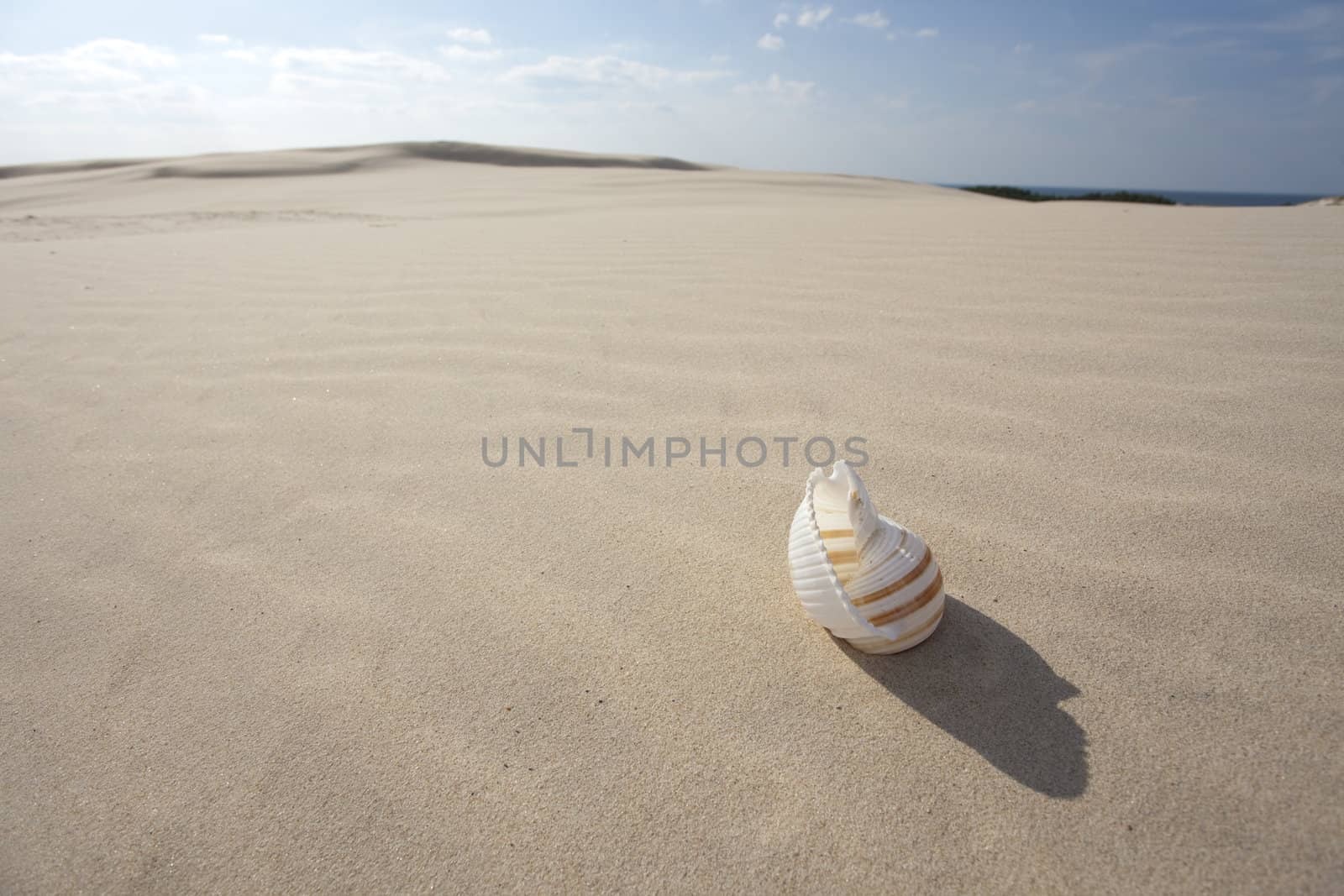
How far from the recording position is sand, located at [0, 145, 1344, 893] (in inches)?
39.1

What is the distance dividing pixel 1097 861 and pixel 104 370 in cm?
332

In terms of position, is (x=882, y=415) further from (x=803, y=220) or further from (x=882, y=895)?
(x=803, y=220)

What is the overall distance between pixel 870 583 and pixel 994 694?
0.85ft

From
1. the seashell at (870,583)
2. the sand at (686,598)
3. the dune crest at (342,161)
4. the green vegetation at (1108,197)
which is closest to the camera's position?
the sand at (686,598)

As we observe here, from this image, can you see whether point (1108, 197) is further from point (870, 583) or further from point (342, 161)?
point (342, 161)

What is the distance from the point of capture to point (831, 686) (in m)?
1.21

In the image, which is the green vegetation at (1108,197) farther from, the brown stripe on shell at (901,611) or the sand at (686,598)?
the brown stripe on shell at (901,611)

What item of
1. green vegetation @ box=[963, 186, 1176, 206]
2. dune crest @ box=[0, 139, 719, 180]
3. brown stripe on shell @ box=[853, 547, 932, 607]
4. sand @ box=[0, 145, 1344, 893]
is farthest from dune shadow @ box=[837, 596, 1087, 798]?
dune crest @ box=[0, 139, 719, 180]

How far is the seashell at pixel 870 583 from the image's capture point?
1162 millimetres

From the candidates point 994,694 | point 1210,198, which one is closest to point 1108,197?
point 994,694

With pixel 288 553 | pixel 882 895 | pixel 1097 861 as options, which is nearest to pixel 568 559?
pixel 288 553

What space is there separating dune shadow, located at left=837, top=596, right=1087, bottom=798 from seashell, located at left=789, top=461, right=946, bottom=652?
0.15 feet

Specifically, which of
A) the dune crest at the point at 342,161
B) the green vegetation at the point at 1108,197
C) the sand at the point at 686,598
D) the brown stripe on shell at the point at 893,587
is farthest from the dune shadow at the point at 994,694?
the dune crest at the point at 342,161

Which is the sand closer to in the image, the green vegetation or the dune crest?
the green vegetation
